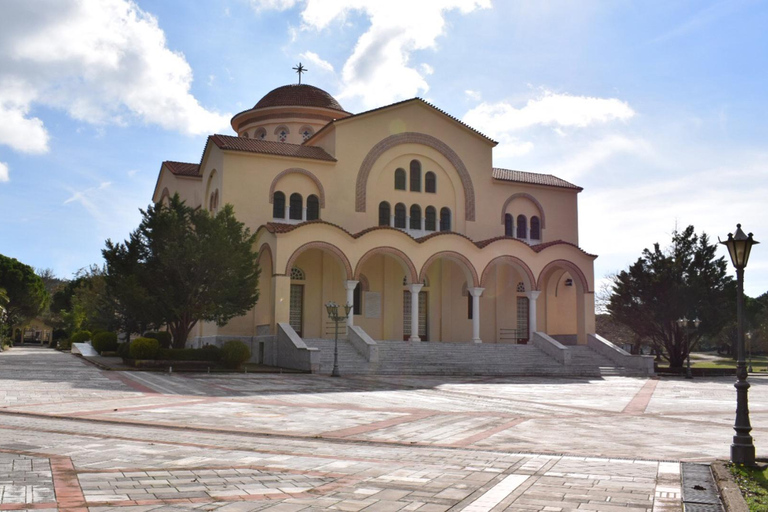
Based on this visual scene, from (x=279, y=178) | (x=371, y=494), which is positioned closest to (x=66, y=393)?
(x=371, y=494)

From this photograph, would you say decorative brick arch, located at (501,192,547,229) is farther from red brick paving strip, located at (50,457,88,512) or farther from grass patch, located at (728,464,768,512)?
red brick paving strip, located at (50,457,88,512)

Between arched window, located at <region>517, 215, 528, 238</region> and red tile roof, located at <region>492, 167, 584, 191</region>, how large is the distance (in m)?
2.07

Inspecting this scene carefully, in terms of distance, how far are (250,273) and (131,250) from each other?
4.80 meters

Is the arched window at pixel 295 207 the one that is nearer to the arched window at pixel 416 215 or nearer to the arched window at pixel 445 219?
the arched window at pixel 416 215

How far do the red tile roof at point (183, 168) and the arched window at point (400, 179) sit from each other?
11292 millimetres

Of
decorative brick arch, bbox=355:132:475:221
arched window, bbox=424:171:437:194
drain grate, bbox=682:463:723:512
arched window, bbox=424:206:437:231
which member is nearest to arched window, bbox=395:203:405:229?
arched window, bbox=424:206:437:231

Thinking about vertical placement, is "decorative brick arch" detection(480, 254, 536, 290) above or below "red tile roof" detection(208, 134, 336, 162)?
below

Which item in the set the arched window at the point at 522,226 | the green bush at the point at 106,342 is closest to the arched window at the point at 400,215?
the arched window at the point at 522,226

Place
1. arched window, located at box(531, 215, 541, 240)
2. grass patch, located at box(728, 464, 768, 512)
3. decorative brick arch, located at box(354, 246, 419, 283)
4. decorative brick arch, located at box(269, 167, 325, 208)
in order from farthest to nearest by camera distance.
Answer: arched window, located at box(531, 215, 541, 240) → decorative brick arch, located at box(269, 167, 325, 208) → decorative brick arch, located at box(354, 246, 419, 283) → grass patch, located at box(728, 464, 768, 512)

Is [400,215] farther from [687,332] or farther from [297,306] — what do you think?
[687,332]

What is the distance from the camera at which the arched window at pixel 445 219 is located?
38.3 metres

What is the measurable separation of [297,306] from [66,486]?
2831 centimetres

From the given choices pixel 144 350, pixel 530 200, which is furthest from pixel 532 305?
pixel 144 350

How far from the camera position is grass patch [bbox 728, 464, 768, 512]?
686cm
